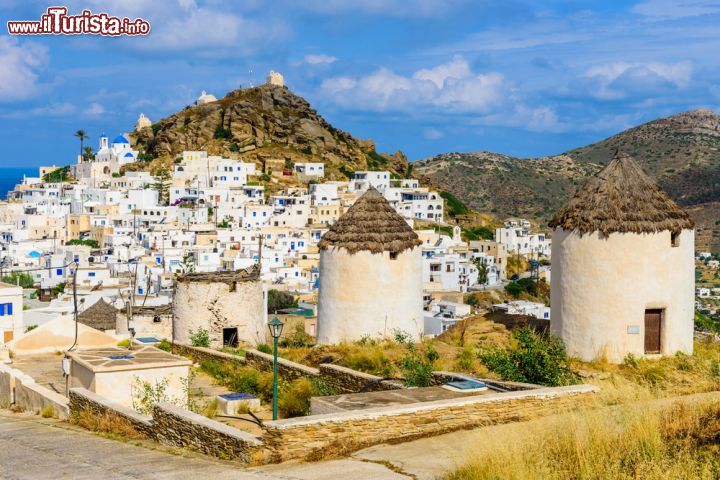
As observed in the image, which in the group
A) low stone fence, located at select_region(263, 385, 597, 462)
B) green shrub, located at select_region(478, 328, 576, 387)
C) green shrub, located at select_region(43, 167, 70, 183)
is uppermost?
green shrub, located at select_region(43, 167, 70, 183)

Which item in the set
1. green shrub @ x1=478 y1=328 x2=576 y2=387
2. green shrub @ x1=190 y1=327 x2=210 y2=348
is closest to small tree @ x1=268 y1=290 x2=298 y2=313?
green shrub @ x1=190 y1=327 x2=210 y2=348

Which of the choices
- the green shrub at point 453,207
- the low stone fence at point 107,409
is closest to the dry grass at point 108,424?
the low stone fence at point 107,409

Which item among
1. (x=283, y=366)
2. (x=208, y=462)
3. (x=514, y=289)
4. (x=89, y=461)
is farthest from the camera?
(x=514, y=289)

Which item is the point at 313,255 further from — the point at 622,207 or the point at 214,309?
the point at 622,207

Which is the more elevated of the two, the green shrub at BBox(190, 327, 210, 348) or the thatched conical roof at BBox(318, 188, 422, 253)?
the thatched conical roof at BBox(318, 188, 422, 253)

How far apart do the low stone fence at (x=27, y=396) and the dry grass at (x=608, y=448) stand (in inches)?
262

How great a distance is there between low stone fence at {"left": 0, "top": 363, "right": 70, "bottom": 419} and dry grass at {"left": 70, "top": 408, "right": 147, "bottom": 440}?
3.01ft

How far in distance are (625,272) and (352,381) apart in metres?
4.12

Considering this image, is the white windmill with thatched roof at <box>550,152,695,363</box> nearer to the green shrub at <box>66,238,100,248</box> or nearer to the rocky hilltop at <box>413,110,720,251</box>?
the green shrub at <box>66,238,100,248</box>

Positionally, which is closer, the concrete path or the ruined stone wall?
the concrete path

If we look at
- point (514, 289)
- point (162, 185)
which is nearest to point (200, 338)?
point (514, 289)

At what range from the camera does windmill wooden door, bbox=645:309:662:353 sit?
13.4 m

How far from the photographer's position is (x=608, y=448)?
282 inches

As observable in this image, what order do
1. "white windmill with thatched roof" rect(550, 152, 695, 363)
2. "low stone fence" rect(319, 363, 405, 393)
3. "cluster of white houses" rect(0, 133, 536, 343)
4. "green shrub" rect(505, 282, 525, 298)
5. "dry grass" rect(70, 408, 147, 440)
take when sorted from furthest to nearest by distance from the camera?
"green shrub" rect(505, 282, 525, 298) < "cluster of white houses" rect(0, 133, 536, 343) < "white windmill with thatched roof" rect(550, 152, 695, 363) < "low stone fence" rect(319, 363, 405, 393) < "dry grass" rect(70, 408, 147, 440)
